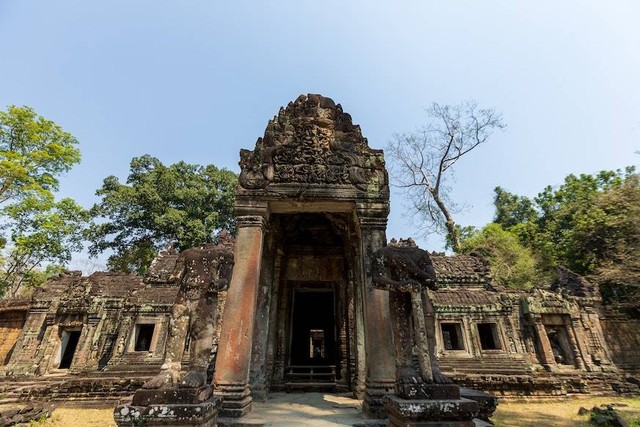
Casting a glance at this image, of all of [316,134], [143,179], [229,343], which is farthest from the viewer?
[143,179]

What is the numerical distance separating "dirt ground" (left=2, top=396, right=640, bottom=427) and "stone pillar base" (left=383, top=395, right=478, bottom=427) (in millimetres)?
8004

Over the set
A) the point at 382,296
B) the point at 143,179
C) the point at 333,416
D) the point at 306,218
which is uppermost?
the point at 143,179

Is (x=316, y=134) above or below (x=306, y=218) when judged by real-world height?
above

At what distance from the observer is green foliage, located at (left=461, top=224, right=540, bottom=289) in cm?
2362

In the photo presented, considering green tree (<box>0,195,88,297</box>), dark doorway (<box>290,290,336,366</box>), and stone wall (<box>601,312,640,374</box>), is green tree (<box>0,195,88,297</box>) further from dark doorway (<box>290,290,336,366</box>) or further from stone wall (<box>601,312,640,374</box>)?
stone wall (<box>601,312,640,374</box>)

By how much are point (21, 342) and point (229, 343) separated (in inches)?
638

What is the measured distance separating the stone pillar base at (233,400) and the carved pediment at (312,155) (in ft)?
12.7

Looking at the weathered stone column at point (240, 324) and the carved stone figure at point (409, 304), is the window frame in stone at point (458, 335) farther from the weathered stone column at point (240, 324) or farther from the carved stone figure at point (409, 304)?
the weathered stone column at point (240, 324)

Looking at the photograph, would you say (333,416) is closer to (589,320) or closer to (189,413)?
(189,413)

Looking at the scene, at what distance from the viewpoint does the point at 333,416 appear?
5602 millimetres

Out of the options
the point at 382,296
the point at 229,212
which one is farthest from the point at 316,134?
the point at 229,212

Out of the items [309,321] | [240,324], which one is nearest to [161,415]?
[240,324]

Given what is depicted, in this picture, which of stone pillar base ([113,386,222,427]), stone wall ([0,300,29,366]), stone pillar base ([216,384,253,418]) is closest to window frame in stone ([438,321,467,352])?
stone pillar base ([216,384,253,418])

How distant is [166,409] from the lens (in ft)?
12.3
